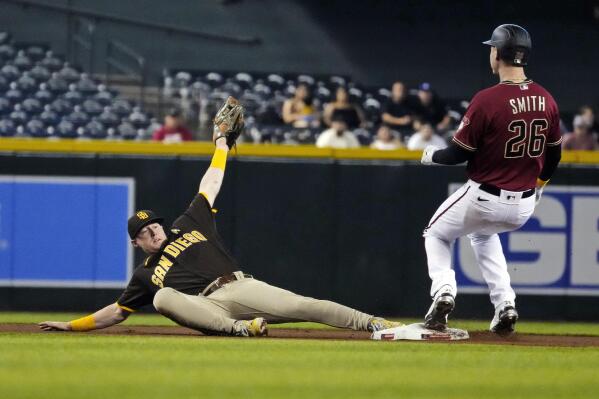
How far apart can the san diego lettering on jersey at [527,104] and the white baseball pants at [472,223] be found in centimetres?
53

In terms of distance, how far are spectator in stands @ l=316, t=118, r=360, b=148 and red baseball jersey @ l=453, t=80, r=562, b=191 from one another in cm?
537

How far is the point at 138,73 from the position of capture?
64.9ft

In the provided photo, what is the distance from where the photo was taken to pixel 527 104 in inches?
315

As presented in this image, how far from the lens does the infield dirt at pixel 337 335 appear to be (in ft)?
27.1

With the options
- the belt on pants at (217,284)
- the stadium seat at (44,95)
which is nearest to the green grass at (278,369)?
the belt on pants at (217,284)

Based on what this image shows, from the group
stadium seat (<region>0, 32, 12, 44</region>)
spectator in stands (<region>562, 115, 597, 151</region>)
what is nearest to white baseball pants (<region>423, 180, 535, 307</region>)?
spectator in stands (<region>562, 115, 597, 151</region>)

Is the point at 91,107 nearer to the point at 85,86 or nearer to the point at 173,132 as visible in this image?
the point at 85,86

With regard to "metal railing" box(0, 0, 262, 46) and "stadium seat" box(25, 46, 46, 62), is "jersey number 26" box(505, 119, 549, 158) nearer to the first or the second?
"stadium seat" box(25, 46, 46, 62)

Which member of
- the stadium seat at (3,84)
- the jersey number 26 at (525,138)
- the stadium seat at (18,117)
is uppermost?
the stadium seat at (3,84)

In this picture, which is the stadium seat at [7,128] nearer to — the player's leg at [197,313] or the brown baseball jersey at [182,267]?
the brown baseball jersey at [182,267]

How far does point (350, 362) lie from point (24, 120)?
380 inches

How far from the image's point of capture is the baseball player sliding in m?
7.96

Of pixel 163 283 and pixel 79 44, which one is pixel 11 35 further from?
pixel 163 283

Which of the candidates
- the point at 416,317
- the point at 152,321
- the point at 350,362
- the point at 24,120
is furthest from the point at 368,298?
the point at 24,120
